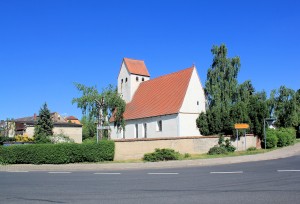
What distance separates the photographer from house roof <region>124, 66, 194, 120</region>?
40.9 meters

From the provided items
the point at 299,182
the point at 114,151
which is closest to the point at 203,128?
the point at 114,151

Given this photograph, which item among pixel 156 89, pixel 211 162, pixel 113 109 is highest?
pixel 156 89

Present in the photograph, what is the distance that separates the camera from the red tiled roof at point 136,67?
177 ft

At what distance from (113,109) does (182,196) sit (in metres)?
35.6

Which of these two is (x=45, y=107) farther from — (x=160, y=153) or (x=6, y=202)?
(x=6, y=202)

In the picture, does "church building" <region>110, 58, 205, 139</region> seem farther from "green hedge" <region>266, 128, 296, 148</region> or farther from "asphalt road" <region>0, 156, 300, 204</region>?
"asphalt road" <region>0, 156, 300, 204</region>

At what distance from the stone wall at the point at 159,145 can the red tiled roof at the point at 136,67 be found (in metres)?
27.2

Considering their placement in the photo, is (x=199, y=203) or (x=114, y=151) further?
(x=114, y=151)

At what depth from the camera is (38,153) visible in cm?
2328

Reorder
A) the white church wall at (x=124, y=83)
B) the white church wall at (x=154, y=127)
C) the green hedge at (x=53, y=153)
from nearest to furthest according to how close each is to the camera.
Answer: the green hedge at (x=53, y=153), the white church wall at (x=154, y=127), the white church wall at (x=124, y=83)

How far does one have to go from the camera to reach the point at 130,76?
52969 mm

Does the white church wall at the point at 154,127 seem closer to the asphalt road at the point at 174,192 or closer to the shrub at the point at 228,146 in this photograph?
the shrub at the point at 228,146

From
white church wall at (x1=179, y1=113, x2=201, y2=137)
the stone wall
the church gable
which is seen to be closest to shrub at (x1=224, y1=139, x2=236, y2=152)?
the stone wall

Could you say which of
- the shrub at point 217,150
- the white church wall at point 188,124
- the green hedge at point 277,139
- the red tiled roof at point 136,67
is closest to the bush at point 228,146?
the shrub at point 217,150
